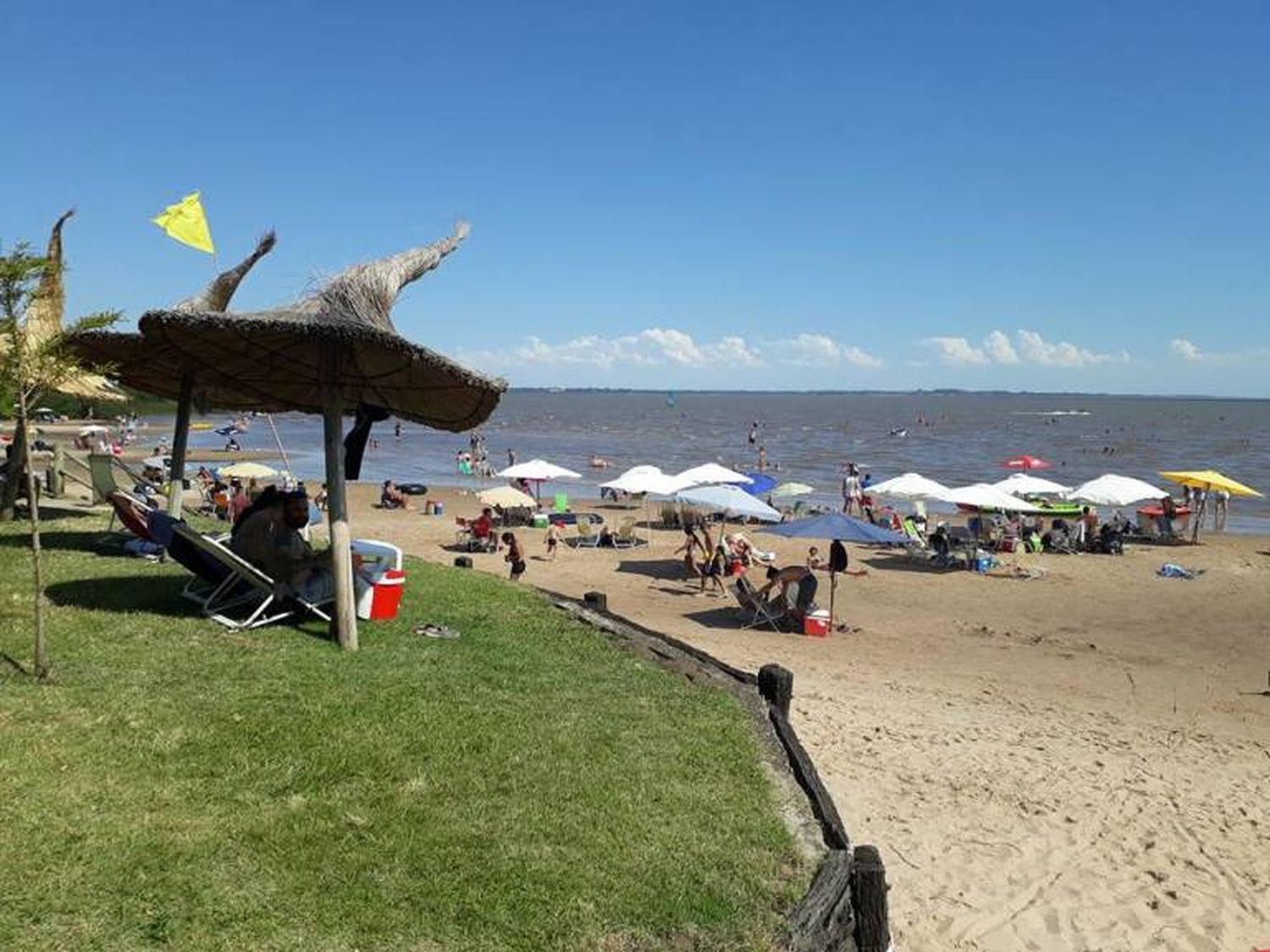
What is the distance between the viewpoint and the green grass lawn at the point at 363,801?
384 centimetres

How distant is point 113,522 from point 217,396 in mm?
2804

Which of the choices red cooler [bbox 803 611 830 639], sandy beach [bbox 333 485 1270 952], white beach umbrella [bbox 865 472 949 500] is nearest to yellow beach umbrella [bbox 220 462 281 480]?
sandy beach [bbox 333 485 1270 952]

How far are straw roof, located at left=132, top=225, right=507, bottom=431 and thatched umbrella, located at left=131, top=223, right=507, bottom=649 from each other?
10mm

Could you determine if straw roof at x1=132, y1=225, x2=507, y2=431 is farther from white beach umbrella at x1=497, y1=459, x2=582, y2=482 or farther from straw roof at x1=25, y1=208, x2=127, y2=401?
white beach umbrella at x1=497, y1=459, x2=582, y2=482

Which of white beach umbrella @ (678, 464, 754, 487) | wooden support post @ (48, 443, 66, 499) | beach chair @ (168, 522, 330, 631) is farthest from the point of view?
white beach umbrella @ (678, 464, 754, 487)

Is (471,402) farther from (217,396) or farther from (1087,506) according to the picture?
(1087,506)

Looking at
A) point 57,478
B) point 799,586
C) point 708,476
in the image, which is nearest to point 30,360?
point 799,586

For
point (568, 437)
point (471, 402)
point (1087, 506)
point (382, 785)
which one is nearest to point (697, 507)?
point (1087, 506)

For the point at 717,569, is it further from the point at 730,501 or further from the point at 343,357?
the point at 343,357

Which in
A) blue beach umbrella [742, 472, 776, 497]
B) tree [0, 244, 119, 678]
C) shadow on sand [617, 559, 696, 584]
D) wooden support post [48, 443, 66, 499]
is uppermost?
tree [0, 244, 119, 678]

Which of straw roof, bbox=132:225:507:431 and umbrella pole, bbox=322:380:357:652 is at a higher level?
straw roof, bbox=132:225:507:431

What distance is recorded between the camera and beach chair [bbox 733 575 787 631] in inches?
552

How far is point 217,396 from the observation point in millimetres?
11000

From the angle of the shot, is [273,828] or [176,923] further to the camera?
[273,828]
